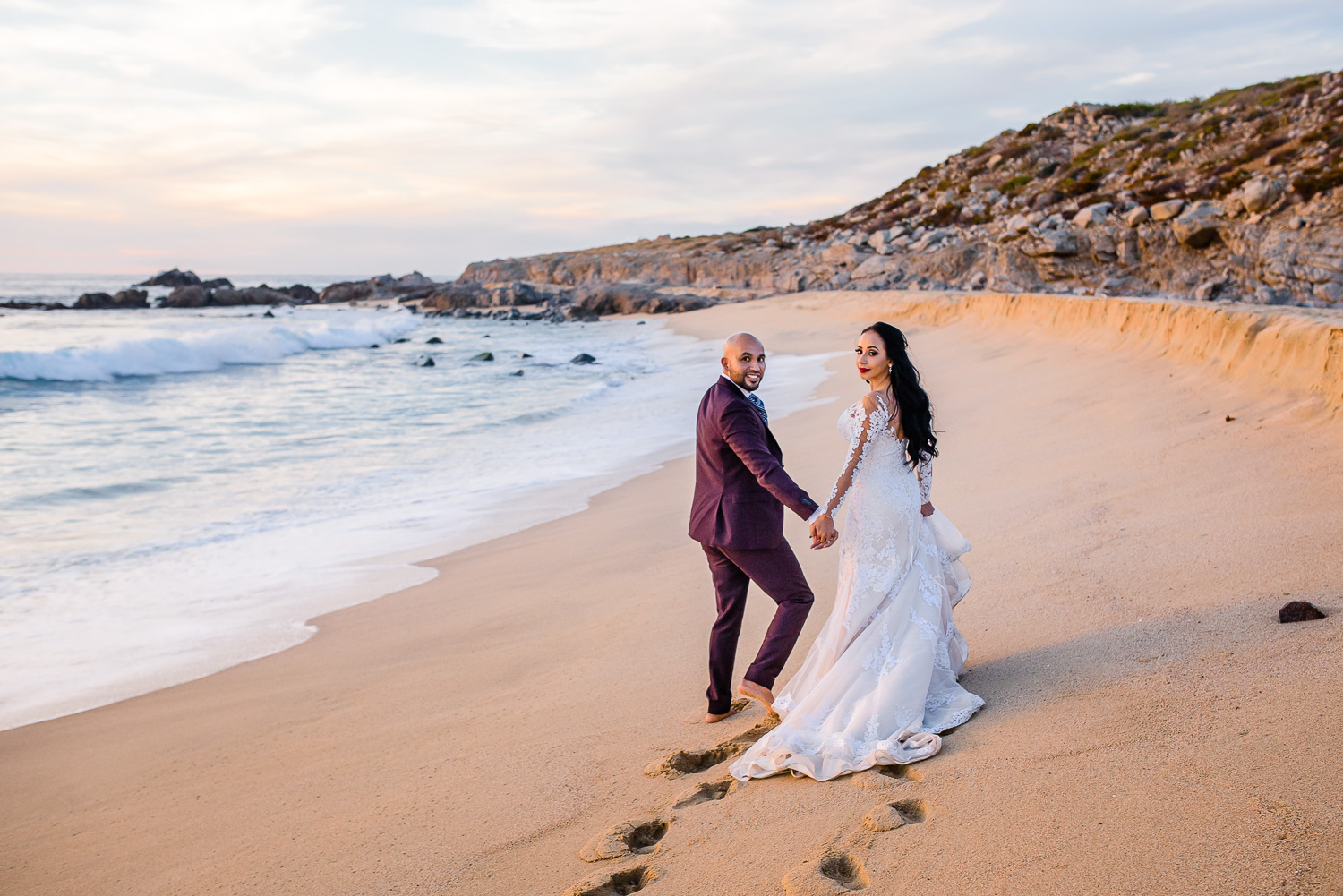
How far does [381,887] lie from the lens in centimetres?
266

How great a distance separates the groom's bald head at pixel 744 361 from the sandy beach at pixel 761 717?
1.40m

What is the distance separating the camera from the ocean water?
215 inches

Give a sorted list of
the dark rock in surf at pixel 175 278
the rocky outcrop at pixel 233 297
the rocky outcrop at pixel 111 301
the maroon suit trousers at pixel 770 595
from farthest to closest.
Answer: the dark rock in surf at pixel 175 278
the rocky outcrop at pixel 233 297
the rocky outcrop at pixel 111 301
the maroon suit trousers at pixel 770 595

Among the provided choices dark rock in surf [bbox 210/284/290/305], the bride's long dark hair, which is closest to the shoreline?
the bride's long dark hair

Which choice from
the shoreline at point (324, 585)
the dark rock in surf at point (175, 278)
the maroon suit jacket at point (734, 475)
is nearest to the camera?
the maroon suit jacket at point (734, 475)

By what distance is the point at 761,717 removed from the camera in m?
3.41

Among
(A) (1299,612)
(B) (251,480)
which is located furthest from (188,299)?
(A) (1299,612)

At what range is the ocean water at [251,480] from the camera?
5.46 meters

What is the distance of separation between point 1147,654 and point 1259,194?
22850 millimetres

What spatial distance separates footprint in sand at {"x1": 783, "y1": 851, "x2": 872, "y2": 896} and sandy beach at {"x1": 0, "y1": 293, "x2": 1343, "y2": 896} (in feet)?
0.04

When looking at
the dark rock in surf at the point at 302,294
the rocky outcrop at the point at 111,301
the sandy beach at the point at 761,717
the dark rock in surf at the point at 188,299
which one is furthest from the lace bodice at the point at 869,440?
the dark rock in surf at the point at 302,294

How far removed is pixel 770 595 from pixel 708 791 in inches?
31.9

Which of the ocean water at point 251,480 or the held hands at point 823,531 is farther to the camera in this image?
the ocean water at point 251,480

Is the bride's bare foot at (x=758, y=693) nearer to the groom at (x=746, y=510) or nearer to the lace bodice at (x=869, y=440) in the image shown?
the groom at (x=746, y=510)
